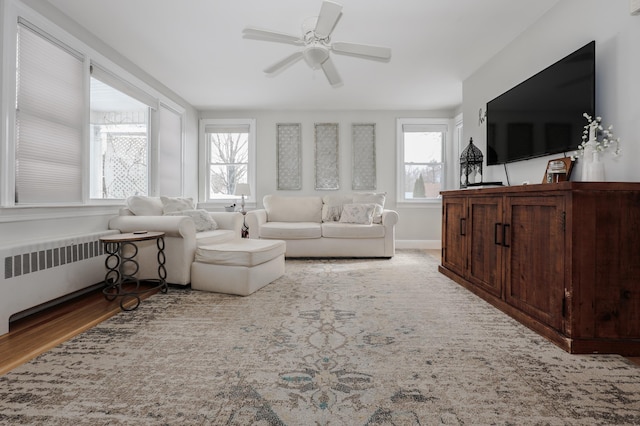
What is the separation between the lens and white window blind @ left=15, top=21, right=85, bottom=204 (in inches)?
95.1

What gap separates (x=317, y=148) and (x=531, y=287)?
437 cm

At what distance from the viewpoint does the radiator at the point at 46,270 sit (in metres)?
2.03

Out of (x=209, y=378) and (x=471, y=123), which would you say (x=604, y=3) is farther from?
(x=209, y=378)

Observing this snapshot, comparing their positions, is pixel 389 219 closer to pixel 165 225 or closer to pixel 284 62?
pixel 284 62

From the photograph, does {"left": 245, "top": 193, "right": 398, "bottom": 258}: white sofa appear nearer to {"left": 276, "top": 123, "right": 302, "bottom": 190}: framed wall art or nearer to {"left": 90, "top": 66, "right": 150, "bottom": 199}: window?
{"left": 276, "top": 123, "right": 302, "bottom": 190}: framed wall art

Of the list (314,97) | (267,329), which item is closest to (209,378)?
(267,329)

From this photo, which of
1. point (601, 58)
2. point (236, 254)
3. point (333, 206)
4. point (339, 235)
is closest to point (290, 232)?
point (339, 235)

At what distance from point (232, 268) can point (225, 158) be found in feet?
11.9

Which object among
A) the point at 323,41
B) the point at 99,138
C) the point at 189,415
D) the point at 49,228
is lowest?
the point at 189,415

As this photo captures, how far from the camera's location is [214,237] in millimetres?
3426

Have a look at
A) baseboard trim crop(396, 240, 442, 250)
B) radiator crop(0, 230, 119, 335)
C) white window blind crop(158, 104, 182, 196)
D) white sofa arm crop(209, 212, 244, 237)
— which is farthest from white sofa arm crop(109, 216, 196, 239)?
baseboard trim crop(396, 240, 442, 250)

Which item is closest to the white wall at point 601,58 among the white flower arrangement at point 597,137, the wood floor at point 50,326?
the white flower arrangement at point 597,137

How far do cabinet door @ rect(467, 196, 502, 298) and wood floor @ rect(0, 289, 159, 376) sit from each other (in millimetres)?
2900

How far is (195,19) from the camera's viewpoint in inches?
113
